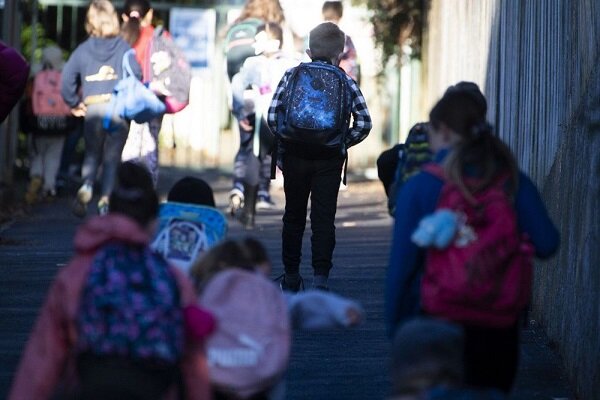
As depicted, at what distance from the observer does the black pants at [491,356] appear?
5.74 meters

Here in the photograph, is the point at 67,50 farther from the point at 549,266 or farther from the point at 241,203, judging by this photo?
the point at 549,266

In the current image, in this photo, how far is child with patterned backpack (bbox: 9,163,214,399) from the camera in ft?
16.7

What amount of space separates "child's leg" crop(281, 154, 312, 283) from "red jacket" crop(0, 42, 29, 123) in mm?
1671

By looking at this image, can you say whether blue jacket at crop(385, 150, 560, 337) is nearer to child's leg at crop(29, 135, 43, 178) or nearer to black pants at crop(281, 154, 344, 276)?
black pants at crop(281, 154, 344, 276)

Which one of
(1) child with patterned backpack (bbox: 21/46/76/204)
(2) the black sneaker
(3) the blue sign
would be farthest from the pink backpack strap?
(3) the blue sign

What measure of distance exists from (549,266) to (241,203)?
6.35m

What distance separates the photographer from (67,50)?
2286 cm

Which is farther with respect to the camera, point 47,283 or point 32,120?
point 32,120

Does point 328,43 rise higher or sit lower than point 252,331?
higher

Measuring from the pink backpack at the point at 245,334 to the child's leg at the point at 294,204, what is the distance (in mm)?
4877

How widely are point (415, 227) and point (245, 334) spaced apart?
75 centimetres

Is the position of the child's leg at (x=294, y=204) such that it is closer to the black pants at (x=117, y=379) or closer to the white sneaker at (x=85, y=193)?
the white sneaker at (x=85, y=193)

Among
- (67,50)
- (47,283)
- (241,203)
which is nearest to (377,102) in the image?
(67,50)

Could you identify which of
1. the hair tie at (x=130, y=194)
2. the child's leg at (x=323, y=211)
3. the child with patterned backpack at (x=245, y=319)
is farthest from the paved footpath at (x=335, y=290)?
the hair tie at (x=130, y=194)
